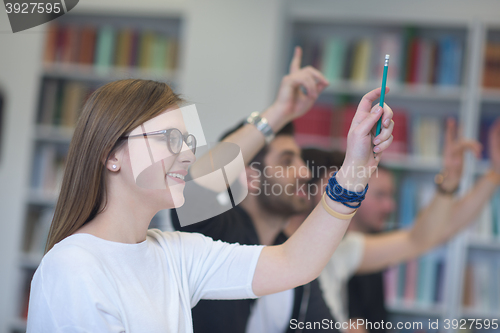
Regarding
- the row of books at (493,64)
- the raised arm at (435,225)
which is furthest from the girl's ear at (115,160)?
the row of books at (493,64)

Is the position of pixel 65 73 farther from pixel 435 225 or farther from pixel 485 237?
pixel 485 237

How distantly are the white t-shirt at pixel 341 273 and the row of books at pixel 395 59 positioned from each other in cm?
125

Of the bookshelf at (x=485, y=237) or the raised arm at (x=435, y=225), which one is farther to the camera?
the bookshelf at (x=485, y=237)

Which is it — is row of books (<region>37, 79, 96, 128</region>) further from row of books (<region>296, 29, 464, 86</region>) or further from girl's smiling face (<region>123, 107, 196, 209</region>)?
girl's smiling face (<region>123, 107, 196, 209</region>)

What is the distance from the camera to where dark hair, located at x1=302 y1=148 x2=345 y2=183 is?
126 cm

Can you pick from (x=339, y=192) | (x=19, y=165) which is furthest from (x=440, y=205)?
(x=19, y=165)

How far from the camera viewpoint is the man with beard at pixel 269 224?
1137 mm

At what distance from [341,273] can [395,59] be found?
1610 mm

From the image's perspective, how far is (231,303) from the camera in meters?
1.14

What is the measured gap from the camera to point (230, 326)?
3.69 feet

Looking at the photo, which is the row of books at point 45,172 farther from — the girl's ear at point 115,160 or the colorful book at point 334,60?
the girl's ear at point 115,160

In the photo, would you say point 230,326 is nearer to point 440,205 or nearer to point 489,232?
point 440,205

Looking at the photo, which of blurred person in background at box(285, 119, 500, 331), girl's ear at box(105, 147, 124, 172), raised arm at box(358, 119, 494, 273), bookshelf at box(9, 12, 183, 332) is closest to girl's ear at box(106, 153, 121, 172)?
girl's ear at box(105, 147, 124, 172)

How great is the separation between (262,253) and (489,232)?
215 centimetres
